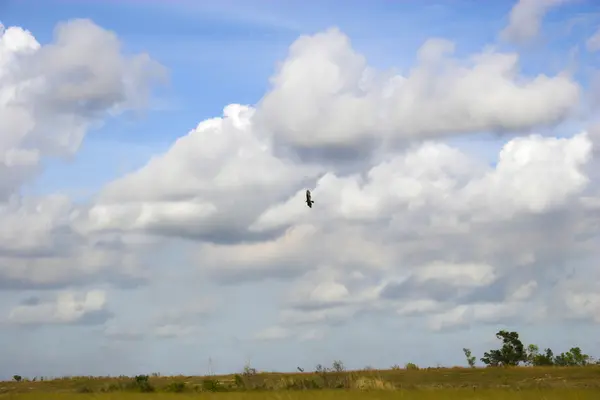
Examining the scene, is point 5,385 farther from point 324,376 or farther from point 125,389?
point 324,376

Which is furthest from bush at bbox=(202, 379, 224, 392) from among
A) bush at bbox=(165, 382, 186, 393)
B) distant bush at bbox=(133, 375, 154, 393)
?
distant bush at bbox=(133, 375, 154, 393)

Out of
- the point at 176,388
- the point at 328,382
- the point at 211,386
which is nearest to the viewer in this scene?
the point at 176,388

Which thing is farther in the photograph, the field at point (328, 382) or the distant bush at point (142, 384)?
the distant bush at point (142, 384)

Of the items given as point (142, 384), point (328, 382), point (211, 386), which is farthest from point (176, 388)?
point (328, 382)

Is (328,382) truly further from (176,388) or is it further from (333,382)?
(176,388)

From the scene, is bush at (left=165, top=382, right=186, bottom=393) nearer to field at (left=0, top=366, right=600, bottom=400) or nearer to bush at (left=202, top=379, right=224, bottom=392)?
field at (left=0, top=366, right=600, bottom=400)

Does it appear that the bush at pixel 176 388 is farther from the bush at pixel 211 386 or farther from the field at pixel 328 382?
the bush at pixel 211 386

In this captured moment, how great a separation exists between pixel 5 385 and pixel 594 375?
42.1 metres

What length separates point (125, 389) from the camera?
5347 centimetres

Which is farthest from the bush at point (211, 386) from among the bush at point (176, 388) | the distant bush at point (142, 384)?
the distant bush at point (142, 384)

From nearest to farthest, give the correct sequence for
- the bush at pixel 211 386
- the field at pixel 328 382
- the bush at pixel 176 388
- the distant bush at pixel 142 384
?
the field at pixel 328 382, the bush at pixel 176 388, the bush at pixel 211 386, the distant bush at pixel 142 384

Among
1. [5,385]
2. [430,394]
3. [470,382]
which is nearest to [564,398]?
[430,394]

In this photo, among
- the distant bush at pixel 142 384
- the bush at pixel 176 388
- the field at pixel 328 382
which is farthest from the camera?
the distant bush at pixel 142 384

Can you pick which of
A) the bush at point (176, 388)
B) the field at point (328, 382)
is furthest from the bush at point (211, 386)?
the bush at point (176, 388)
